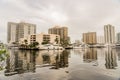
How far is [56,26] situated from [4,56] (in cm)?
18502

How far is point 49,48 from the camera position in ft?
376

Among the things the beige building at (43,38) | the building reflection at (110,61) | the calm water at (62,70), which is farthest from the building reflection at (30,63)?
the beige building at (43,38)

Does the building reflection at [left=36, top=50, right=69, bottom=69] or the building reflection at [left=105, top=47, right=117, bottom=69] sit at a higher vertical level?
the building reflection at [left=105, top=47, right=117, bottom=69]

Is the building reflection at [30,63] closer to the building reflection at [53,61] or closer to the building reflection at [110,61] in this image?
the building reflection at [53,61]

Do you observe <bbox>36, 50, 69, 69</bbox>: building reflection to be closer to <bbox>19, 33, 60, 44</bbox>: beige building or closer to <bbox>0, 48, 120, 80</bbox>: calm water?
<bbox>0, 48, 120, 80</bbox>: calm water

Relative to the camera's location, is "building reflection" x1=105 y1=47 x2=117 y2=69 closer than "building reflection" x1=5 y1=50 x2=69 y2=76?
No

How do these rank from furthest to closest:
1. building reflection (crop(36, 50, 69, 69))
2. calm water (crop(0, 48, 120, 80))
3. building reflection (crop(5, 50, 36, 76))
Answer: building reflection (crop(36, 50, 69, 69)), building reflection (crop(5, 50, 36, 76)), calm water (crop(0, 48, 120, 80))

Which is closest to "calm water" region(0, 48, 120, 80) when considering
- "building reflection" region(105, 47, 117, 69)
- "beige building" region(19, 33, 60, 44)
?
"building reflection" region(105, 47, 117, 69)

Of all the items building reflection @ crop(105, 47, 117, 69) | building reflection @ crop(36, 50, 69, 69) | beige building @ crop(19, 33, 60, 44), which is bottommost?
building reflection @ crop(36, 50, 69, 69)

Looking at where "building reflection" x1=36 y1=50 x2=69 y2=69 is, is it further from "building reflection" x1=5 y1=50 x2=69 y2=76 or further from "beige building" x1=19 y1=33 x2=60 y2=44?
"beige building" x1=19 y1=33 x2=60 y2=44

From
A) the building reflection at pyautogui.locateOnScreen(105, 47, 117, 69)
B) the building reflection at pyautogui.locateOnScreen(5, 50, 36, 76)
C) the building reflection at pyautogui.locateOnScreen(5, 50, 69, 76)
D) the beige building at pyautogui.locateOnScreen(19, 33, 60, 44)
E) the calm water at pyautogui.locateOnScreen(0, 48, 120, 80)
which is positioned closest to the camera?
the calm water at pyautogui.locateOnScreen(0, 48, 120, 80)

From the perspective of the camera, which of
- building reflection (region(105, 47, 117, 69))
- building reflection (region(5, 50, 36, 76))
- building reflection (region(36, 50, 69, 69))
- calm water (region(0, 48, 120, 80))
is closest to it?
calm water (region(0, 48, 120, 80))

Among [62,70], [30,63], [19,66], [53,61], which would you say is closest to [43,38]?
[53,61]

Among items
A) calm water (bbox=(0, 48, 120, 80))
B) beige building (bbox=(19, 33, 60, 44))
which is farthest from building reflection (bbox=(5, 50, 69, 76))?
beige building (bbox=(19, 33, 60, 44))
